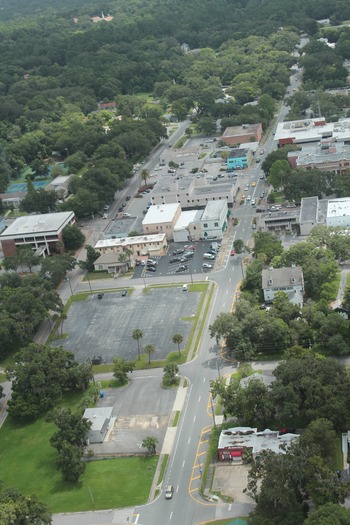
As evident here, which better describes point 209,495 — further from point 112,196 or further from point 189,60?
point 189,60

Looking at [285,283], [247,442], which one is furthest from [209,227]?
[247,442]

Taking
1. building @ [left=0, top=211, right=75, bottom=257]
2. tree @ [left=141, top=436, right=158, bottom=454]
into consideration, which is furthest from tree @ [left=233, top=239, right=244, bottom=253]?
tree @ [left=141, top=436, right=158, bottom=454]

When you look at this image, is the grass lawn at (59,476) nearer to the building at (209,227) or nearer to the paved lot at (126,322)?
the paved lot at (126,322)

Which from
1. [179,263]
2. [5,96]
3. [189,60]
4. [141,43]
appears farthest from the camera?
[141,43]

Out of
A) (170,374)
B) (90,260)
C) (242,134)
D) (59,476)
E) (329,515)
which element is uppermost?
(329,515)

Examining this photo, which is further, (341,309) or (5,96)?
(5,96)

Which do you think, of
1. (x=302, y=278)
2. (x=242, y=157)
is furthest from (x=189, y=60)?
(x=302, y=278)

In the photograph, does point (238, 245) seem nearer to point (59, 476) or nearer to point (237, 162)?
point (237, 162)
